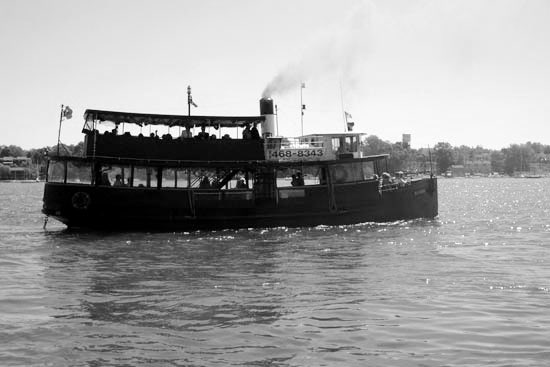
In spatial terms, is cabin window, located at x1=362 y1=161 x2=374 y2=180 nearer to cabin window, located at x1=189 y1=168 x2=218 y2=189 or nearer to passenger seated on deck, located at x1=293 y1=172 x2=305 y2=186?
passenger seated on deck, located at x1=293 y1=172 x2=305 y2=186

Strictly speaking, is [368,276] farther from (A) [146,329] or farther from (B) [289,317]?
(A) [146,329]

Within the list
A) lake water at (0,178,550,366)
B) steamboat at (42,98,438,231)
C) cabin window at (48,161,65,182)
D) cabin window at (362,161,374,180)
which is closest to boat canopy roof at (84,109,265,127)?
A: steamboat at (42,98,438,231)

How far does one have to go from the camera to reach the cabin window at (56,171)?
26.5 m

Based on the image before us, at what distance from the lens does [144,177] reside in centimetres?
2705

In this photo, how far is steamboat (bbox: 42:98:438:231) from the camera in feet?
86.9

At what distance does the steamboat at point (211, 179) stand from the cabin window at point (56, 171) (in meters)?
0.04

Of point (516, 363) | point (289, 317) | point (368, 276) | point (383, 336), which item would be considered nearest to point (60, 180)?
point (368, 276)

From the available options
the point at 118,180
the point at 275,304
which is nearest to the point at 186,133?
the point at 118,180

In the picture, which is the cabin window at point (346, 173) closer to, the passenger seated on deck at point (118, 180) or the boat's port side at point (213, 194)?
the boat's port side at point (213, 194)

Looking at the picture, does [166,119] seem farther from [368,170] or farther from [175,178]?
[368,170]

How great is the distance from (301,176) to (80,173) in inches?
377

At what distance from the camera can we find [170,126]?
27.8m

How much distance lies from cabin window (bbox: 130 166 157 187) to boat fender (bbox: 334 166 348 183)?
26.6 feet

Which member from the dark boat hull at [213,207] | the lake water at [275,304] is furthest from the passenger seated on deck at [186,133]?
the lake water at [275,304]
